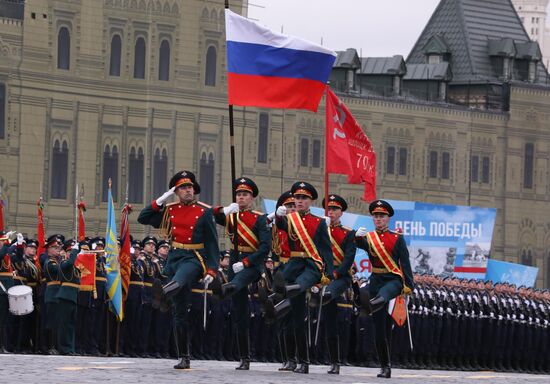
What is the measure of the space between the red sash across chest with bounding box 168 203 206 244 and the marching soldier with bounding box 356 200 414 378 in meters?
2.20

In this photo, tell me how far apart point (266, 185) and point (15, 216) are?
9.61 m

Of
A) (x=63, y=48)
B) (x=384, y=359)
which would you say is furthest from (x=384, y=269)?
(x=63, y=48)

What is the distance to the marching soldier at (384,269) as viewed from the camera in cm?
1952

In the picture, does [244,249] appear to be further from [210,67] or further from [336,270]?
[210,67]

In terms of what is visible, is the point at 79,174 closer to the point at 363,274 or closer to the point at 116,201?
the point at 116,201

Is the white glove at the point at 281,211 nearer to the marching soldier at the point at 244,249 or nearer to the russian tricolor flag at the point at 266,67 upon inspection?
the marching soldier at the point at 244,249

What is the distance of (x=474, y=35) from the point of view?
209 ft

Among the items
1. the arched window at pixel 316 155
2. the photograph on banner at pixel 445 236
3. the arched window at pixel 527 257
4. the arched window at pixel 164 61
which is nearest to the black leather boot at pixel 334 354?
the photograph on banner at pixel 445 236

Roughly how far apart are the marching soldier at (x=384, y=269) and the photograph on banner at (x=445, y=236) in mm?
23698

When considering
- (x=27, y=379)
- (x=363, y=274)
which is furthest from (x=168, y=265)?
(x=363, y=274)

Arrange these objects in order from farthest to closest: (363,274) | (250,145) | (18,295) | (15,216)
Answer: (250,145) → (15,216) → (363,274) → (18,295)

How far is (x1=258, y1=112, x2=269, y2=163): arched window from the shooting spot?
168 feet

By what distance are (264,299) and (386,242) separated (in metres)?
1.97

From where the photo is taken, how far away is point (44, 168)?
4519 cm
